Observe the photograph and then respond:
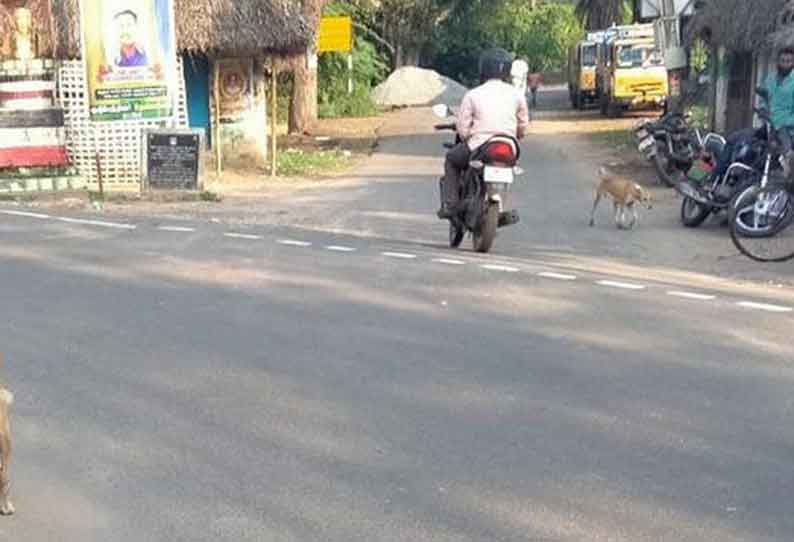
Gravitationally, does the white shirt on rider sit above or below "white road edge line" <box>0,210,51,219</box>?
above

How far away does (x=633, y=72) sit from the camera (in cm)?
4209

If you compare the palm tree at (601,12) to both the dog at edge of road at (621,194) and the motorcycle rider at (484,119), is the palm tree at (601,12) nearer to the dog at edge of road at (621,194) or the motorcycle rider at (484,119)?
the dog at edge of road at (621,194)

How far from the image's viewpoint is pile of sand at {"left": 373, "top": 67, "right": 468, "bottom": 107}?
57375 millimetres

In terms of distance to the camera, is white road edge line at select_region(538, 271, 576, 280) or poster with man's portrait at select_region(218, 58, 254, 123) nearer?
white road edge line at select_region(538, 271, 576, 280)

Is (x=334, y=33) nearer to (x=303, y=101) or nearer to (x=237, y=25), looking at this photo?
(x=303, y=101)

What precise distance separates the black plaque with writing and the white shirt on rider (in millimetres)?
7746

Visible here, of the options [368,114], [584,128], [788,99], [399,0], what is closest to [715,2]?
[788,99]

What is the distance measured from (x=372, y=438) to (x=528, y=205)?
Result: 12.3 metres

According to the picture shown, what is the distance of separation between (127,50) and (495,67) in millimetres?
8804

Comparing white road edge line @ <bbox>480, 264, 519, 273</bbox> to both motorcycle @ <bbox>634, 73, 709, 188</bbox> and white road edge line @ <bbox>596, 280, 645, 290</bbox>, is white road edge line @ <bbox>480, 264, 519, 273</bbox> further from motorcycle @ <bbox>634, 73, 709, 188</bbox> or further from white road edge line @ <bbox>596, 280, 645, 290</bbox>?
motorcycle @ <bbox>634, 73, 709, 188</bbox>

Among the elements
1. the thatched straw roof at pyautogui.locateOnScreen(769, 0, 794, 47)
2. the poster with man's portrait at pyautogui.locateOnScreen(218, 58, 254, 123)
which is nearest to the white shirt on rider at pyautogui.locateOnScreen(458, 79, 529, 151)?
the thatched straw roof at pyautogui.locateOnScreen(769, 0, 794, 47)

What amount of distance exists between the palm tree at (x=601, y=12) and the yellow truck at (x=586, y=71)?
8026mm

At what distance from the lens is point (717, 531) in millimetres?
4988

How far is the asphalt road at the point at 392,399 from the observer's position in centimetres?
523
